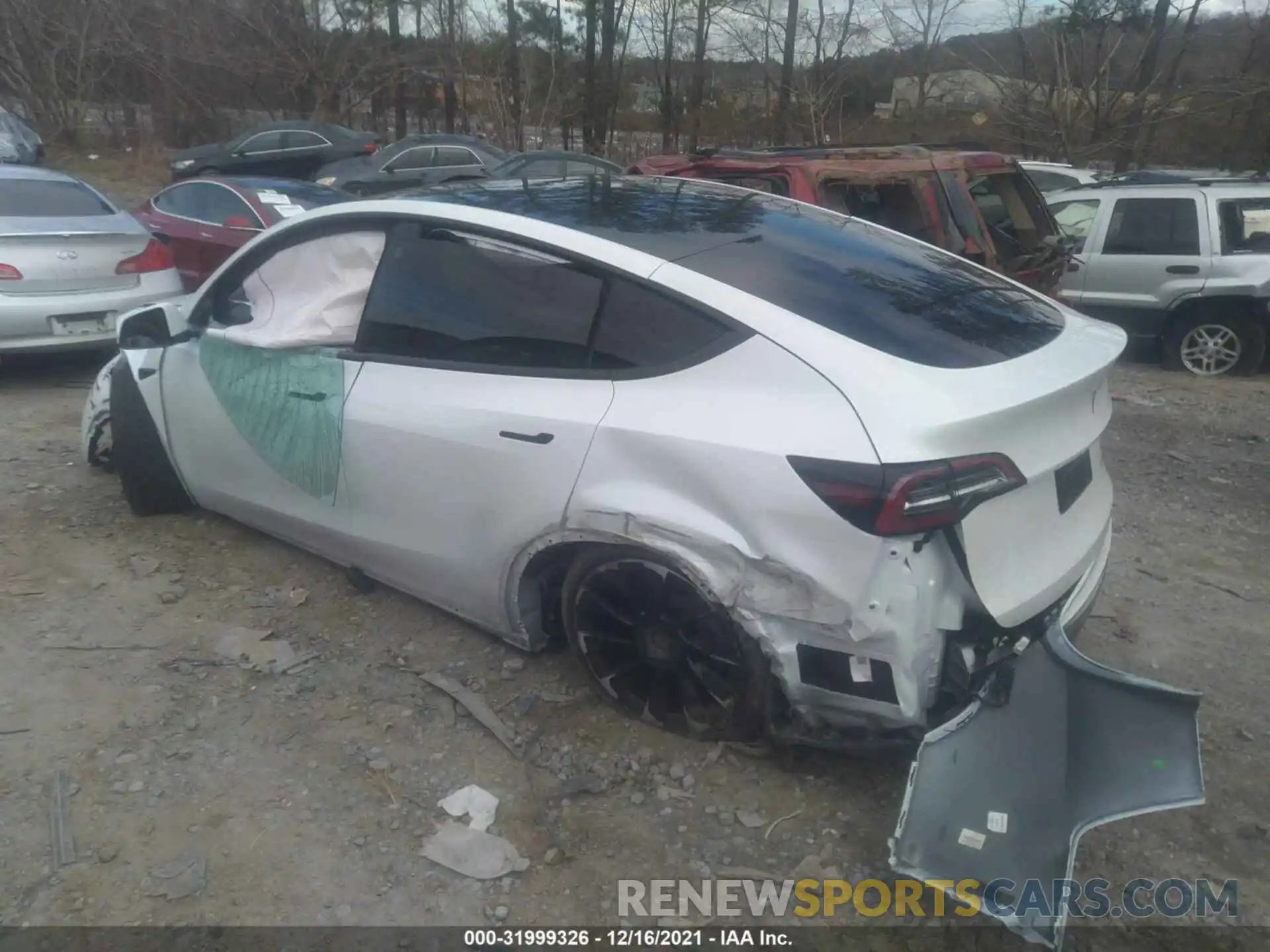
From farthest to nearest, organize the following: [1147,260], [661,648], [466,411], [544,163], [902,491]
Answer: [544,163] < [1147,260] < [466,411] < [661,648] < [902,491]

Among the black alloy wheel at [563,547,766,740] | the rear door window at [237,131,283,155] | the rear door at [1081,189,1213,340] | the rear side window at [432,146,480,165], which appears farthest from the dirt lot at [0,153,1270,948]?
the rear door window at [237,131,283,155]

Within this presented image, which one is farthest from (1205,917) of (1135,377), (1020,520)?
(1135,377)

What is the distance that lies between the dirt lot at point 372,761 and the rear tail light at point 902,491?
1.00 metres

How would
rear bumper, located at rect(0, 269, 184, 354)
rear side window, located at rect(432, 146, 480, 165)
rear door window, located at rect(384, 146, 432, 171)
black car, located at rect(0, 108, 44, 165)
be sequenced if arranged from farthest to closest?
black car, located at rect(0, 108, 44, 165) < rear side window, located at rect(432, 146, 480, 165) < rear door window, located at rect(384, 146, 432, 171) < rear bumper, located at rect(0, 269, 184, 354)

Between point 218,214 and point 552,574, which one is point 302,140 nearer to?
point 218,214

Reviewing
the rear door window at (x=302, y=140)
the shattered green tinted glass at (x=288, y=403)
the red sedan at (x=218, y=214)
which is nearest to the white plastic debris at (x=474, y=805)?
the shattered green tinted glass at (x=288, y=403)

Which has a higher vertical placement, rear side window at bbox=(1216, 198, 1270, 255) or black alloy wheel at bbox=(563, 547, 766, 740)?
rear side window at bbox=(1216, 198, 1270, 255)

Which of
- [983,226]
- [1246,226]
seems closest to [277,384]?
[983,226]

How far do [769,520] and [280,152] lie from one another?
→ 17.4 metres

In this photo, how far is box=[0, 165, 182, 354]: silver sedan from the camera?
252 inches

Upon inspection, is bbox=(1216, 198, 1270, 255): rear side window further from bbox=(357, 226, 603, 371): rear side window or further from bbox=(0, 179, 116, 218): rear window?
bbox=(0, 179, 116, 218): rear window

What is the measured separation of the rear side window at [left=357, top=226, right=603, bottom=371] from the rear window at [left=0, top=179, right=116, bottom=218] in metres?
4.79

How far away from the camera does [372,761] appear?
306cm

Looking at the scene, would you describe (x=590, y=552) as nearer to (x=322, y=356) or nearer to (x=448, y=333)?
(x=448, y=333)
